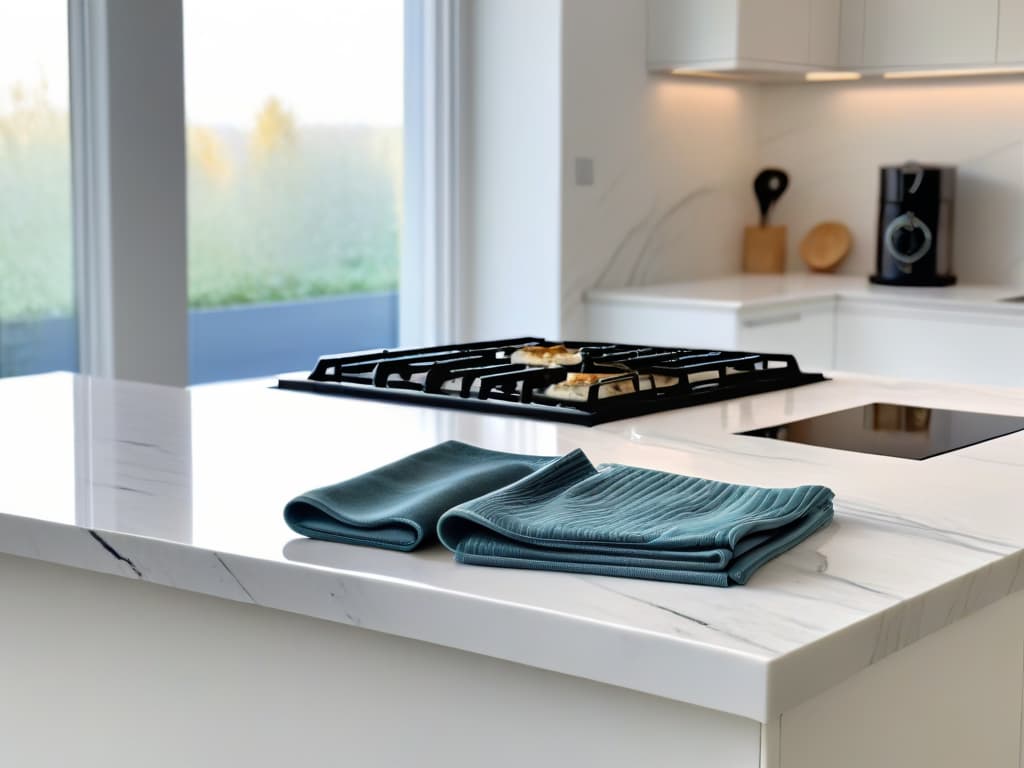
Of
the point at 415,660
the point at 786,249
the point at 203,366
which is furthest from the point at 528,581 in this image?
the point at 786,249

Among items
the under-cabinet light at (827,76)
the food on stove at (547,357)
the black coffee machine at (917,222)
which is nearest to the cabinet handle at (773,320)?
the black coffee machine at (917,222)

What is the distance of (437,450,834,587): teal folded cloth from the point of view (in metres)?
0.98

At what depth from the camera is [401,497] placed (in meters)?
1.16

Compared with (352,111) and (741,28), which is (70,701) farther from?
(741,28)

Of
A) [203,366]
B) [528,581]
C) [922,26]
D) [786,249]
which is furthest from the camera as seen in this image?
[786,249]

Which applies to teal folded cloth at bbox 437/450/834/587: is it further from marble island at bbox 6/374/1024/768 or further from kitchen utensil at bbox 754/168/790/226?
kitchen utensil at bbox 754/168/790/226

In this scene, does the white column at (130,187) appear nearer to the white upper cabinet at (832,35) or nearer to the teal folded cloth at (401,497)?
the white upper cabinet at (832,35)

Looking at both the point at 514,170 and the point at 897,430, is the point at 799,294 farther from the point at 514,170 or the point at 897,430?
the point at 897,430

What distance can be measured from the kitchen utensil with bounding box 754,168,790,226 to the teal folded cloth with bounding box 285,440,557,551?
10.8ft

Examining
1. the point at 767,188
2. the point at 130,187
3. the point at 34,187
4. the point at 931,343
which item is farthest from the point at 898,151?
the point at 34,187

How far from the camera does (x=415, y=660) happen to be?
104cm

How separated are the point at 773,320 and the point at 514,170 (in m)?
0.86

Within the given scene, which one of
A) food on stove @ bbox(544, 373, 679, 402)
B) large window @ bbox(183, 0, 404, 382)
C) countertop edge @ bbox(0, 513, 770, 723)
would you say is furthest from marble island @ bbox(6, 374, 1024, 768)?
large window @ bbox(183, 0, 404, 382)

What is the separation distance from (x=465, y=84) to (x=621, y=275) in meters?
0.72
